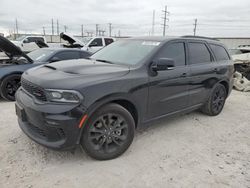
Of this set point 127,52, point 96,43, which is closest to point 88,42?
point 96,43

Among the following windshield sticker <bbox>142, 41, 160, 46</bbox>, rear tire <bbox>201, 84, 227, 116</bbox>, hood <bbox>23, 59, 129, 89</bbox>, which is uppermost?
windshield sticker <bbox>142, 41, 160, 46</bbox>

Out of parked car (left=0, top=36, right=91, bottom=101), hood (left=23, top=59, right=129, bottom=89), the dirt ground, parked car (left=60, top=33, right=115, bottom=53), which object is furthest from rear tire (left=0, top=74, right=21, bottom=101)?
parked car (left=60, top=33, right=115, bottom=53)

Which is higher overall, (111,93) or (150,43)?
(150,43)

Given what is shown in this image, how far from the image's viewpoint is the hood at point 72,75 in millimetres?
2650

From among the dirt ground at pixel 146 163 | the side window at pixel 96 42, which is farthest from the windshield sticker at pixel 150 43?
the side window at pixel 96 42

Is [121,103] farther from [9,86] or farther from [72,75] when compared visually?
[9,86]

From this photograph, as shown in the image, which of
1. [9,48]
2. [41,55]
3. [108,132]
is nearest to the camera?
[108,132]

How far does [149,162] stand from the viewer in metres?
3.04

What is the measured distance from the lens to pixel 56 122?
2543 millimetres

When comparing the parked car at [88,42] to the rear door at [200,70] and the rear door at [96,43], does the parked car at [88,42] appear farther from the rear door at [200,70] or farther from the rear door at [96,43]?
the rear door at [200,70]

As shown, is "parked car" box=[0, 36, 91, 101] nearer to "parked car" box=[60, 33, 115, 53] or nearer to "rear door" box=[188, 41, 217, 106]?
"rear door" box=[188, 41, 217, 106]

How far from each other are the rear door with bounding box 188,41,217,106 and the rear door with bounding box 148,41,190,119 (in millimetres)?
196

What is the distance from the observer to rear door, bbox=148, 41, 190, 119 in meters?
3.42

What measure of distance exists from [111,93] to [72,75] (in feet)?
1.80
